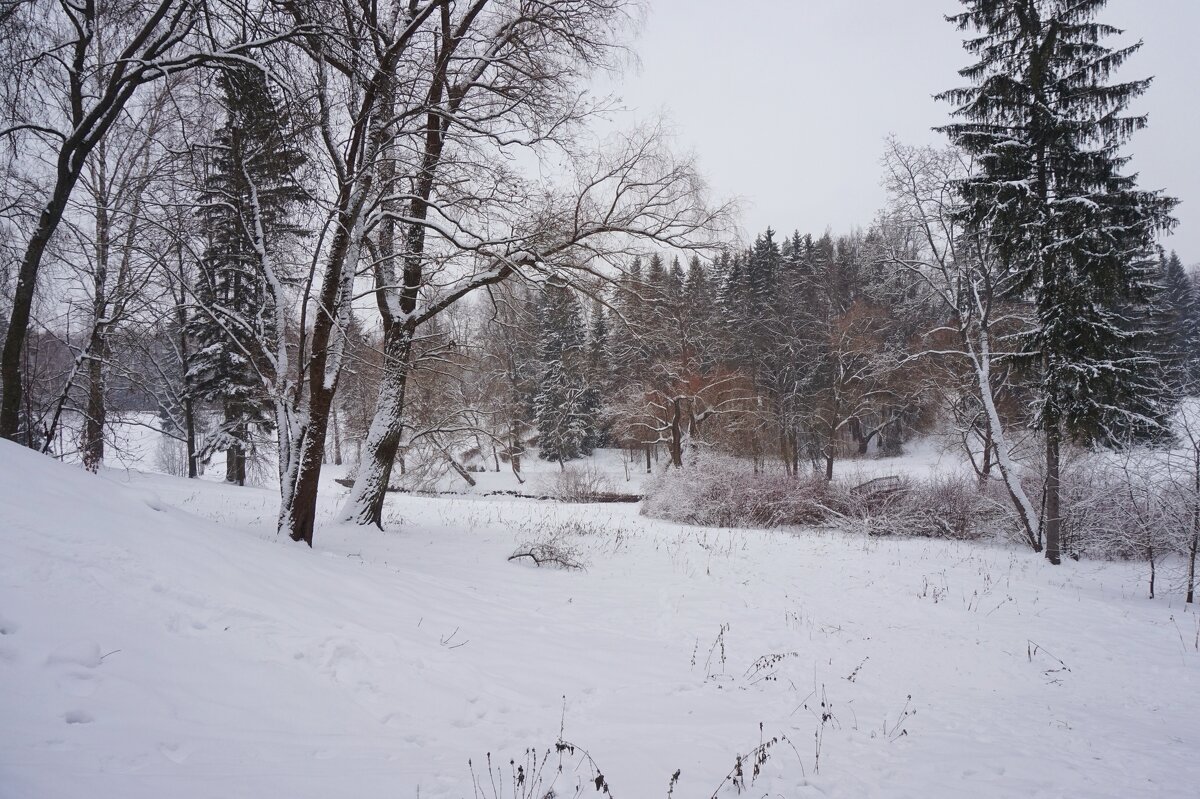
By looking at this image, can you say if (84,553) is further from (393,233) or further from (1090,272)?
(1090,272)

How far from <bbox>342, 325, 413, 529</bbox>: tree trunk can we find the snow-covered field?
206 cm

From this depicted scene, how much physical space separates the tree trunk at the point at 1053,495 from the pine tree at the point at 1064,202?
0.09ft

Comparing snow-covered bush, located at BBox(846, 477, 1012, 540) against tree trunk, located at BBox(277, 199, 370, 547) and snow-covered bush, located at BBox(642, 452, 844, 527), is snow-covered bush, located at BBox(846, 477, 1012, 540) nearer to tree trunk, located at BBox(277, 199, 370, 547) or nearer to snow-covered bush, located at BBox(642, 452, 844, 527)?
snow-covered bush, located at BBox(642, 452, 844, 527)

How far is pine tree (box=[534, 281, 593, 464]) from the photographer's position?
3378 centimetres

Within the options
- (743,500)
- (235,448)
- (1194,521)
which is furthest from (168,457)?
(1194,521)

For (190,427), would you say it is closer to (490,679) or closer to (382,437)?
(382,437)

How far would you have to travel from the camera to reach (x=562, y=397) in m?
36.0

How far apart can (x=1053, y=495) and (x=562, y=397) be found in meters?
27.7

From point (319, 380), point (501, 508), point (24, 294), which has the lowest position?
point (501, 508)

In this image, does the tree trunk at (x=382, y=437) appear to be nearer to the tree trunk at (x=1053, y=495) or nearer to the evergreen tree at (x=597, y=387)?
the tree trunk at (x=1053, y=495)

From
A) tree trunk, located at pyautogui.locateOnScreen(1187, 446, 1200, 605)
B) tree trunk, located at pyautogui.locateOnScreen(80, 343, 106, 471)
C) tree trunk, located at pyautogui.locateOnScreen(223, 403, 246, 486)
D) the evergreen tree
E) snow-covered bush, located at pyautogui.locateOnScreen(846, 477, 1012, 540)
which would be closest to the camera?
tree trunk, located at pyautogui.locateOnScreen(1187, 446, 1200, 605)

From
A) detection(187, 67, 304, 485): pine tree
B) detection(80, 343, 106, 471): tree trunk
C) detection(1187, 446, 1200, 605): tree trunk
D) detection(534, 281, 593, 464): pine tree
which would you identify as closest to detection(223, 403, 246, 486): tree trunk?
detection(80, 343, 106, 471): tree trunk

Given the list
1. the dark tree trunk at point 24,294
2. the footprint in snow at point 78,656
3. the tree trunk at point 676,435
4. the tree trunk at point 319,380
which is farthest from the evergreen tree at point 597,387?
the footprint in snow at point 78,656

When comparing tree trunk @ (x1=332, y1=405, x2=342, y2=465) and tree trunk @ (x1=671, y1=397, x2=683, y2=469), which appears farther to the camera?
tree trunk @ (x1=332, y1=405, x2=342, y2=465)
